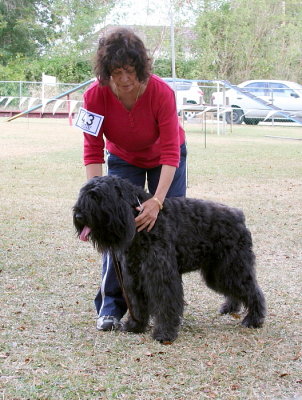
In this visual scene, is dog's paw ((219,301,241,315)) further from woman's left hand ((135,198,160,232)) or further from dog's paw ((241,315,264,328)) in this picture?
woman's left hand ((135,198,160,232))

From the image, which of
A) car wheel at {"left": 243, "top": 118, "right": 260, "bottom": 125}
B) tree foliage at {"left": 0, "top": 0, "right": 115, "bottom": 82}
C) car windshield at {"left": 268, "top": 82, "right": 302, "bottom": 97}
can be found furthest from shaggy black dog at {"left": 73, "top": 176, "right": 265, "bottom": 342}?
tree foliage at {"left": 0, "top": 0, "right": 115, "bottom": 82}

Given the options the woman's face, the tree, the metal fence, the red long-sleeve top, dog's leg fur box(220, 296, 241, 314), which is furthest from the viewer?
the tree

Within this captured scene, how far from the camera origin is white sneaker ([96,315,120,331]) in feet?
14.4

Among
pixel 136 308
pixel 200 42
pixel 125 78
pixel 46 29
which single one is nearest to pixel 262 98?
pixel 200 42

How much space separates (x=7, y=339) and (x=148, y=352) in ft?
2.97

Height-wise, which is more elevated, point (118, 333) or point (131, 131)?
point (131, 131)

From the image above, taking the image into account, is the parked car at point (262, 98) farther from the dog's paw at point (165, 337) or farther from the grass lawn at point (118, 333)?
the dog's paw at point (165, 337)

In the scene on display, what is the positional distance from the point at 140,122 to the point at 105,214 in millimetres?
707

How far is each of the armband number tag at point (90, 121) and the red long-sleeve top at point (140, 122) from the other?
3 centimetres

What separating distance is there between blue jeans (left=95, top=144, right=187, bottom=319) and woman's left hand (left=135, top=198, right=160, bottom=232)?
0.48 metres

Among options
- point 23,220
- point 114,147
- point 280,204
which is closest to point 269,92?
point 280,204

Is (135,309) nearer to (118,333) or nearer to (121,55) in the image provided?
(118,333)

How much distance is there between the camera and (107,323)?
4383mm

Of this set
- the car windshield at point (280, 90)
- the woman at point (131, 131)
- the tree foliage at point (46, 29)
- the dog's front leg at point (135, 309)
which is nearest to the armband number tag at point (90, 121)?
the woman at point (131, 131)
